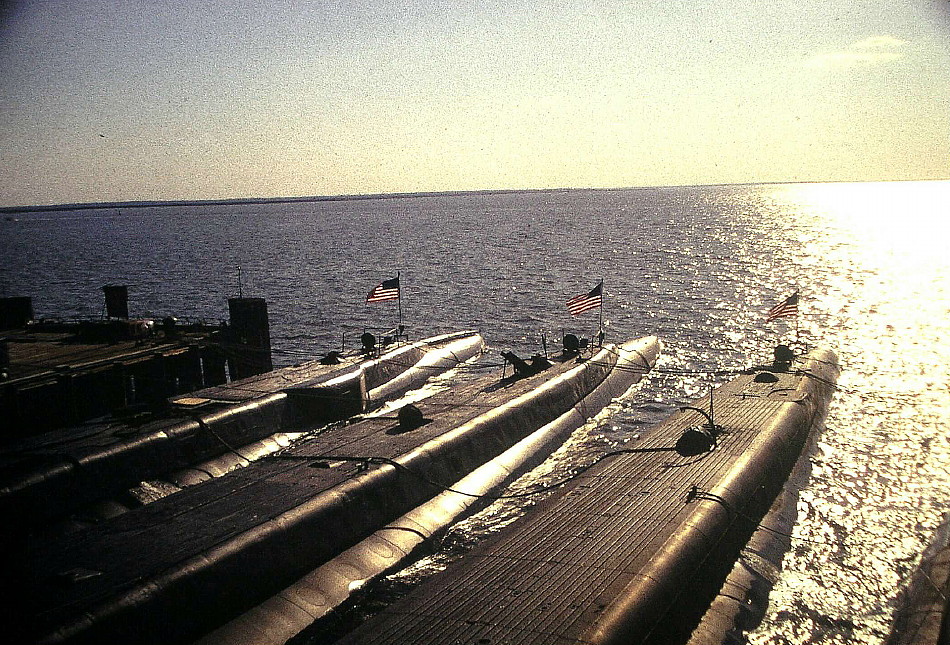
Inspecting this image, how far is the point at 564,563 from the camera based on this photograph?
1983 cm

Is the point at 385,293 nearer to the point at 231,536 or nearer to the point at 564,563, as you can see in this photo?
the point at 231,536

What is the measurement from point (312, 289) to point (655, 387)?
6295cm

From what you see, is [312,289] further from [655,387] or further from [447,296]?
[655,387]

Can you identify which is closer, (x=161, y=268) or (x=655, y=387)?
(x=655, y=387)

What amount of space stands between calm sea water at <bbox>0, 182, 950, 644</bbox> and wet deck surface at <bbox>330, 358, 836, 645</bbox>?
4.09 metres

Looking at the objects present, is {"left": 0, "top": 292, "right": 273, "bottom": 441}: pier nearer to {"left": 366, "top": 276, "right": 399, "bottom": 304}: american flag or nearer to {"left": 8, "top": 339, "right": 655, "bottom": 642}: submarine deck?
{"left": 366, "top": 276, "right": 399, "bottom": 304}: american flag

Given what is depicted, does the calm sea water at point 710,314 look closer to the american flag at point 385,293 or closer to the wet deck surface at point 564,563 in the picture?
the wet deck surface at point 564,563

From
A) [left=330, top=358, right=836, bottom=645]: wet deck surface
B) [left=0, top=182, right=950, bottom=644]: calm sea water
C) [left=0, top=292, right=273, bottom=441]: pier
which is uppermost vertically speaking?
[left=0, top=292, right=273, bottom=441]: pier

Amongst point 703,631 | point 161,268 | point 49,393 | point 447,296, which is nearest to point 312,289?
point 447,296

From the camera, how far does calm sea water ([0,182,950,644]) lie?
28.2 m

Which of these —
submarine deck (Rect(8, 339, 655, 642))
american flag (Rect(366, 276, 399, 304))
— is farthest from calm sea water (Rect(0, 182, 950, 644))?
american flag (Rect(366, 276, 399, 304))

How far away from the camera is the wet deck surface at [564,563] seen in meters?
16.8

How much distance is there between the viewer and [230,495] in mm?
25312

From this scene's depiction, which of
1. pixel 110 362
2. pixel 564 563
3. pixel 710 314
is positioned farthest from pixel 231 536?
pixel 710 314
